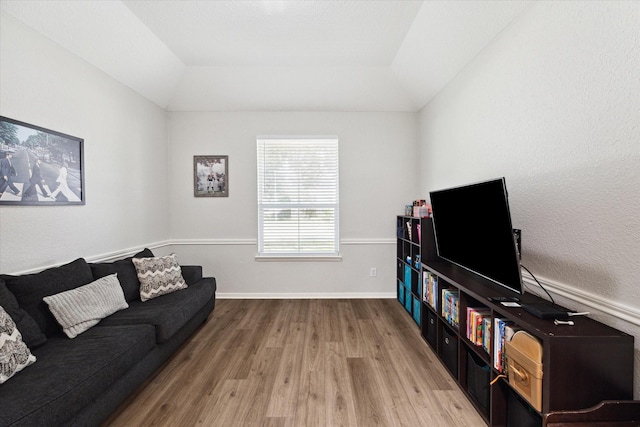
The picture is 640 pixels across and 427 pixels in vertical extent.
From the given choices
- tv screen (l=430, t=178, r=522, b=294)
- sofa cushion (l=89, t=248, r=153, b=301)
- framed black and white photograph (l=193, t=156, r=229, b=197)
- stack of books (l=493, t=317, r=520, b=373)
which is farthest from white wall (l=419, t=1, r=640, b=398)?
framed black and white photograph (l=193, t=156, r=229, b=197)

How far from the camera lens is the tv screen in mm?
1648

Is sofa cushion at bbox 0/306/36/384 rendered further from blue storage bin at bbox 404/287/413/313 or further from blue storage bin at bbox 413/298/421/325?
blue storage bin at bbox 404/287/413/313

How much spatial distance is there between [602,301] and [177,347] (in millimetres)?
3094

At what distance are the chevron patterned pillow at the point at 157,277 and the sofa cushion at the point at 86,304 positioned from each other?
1.06 feet

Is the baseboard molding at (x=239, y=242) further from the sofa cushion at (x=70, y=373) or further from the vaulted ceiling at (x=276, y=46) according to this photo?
the sofa cushion at (x=70, y=373)

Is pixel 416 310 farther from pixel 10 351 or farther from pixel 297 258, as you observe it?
pixel 10 351

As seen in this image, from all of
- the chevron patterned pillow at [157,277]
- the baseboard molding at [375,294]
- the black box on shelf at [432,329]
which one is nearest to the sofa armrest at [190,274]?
the chevron patterned pillow at [157,277]

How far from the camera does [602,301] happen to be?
1458 mm

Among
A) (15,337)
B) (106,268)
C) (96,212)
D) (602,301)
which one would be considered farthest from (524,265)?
(96,212)

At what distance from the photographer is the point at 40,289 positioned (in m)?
1.97

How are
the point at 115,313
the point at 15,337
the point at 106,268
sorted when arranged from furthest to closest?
the point at 106,268 < the point at 115,313 < the point at 15,337

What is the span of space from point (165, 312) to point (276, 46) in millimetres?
2870

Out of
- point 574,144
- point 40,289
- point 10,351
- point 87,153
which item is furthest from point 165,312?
point 574,144

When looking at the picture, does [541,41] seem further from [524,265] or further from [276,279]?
[276,279]
